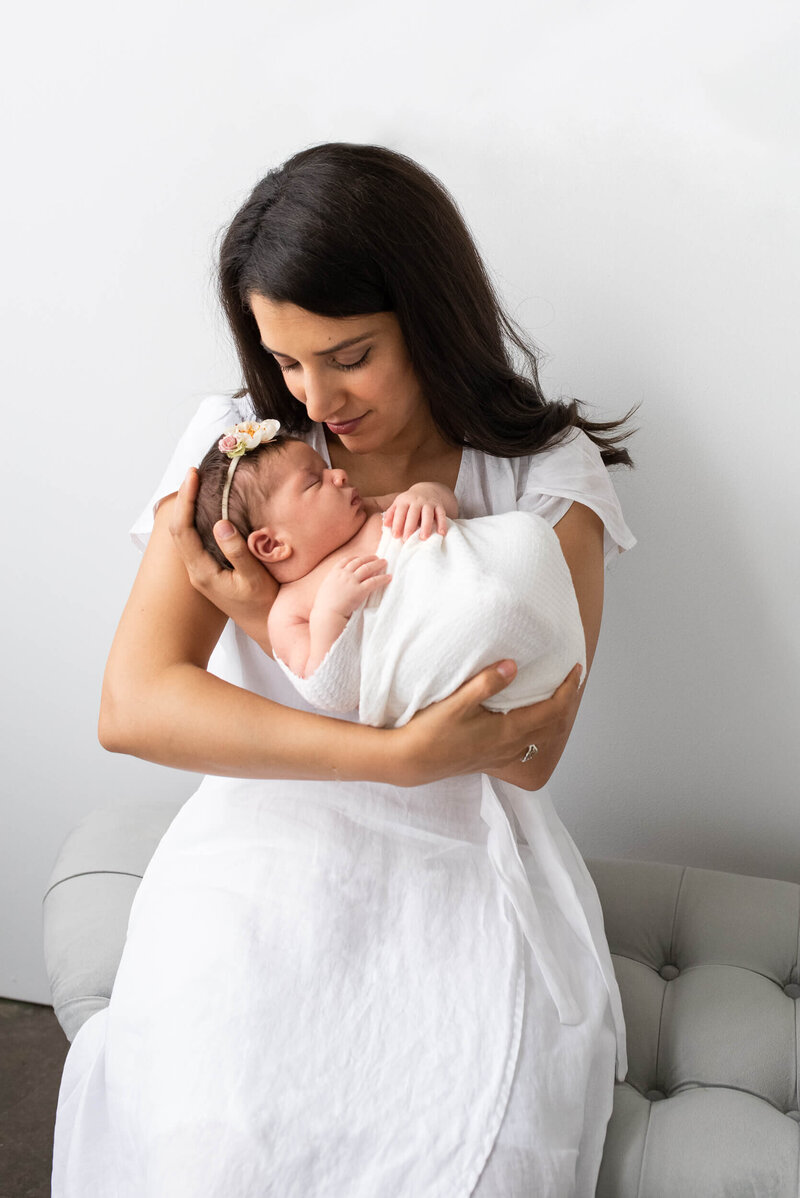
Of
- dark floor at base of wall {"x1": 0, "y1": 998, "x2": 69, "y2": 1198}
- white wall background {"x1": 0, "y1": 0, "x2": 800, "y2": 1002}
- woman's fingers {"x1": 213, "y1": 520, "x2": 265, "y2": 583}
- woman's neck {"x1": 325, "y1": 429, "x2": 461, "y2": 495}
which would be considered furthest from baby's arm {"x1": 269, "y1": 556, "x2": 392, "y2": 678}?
dark floor at base of wall {"x1": 0, "y1": 998, "x2": 69, "y2": 1198}

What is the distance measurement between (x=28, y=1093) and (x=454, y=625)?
1813mm

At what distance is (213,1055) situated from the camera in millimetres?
1254

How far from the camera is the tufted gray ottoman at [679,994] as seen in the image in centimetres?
139

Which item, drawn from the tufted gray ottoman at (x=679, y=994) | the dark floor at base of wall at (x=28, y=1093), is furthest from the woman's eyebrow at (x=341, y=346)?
the dark floor at base of wall at (x=28, y=1093)

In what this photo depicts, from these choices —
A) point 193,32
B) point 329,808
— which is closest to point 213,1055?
point 329,808

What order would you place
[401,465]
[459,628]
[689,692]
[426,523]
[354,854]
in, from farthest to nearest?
[689,692], [401,465], [354,854], [426,523], [459,628]

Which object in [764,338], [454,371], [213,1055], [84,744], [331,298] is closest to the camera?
[213,1055]

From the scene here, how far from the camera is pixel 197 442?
164 cm

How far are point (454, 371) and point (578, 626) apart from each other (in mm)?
457

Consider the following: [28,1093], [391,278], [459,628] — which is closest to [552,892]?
[459,628]

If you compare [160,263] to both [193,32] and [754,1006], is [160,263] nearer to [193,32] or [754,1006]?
[193,32]

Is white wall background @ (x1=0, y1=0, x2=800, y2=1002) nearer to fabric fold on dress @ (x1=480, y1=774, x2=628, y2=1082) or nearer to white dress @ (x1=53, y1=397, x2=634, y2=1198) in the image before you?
white dress @ (x1=53, y1=397, x2=634, y2=1198)

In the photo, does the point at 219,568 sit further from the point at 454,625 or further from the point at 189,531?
the point at 454,625

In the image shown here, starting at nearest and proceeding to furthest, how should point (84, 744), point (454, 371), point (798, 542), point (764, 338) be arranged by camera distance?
point (454, 371) → point (764, 338) → point (798, 542) → point (84, 744)
